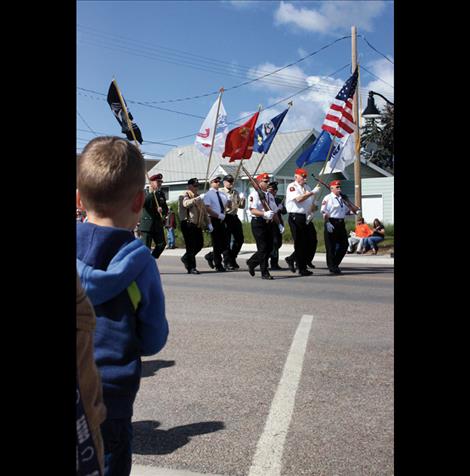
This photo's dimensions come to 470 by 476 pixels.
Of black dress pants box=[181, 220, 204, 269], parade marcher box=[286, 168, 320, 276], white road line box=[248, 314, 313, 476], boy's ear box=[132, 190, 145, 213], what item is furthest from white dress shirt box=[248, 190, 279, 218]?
boy's ear box=[132, 190, 145, 213]

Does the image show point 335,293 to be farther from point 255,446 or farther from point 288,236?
point 288,236

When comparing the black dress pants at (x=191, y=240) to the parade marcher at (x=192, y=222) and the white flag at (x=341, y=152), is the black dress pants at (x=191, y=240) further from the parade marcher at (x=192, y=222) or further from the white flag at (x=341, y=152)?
the white flag at (x=341, y=152)

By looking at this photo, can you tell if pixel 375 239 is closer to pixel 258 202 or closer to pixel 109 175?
pixel 258 202

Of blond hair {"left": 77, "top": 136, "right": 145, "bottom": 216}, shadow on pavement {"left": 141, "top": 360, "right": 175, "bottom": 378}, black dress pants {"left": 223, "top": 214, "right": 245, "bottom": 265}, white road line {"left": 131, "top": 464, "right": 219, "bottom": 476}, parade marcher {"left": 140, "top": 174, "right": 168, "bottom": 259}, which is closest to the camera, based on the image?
blond hair {"left": 77, "top": 136, "right": 145, "bottom": 216}

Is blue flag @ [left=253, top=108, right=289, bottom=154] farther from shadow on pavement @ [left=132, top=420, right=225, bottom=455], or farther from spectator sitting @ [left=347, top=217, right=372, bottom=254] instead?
shadow on pavement @ [left=132, top=420, right=225, bottom=455]

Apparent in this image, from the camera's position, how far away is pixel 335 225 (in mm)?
13164

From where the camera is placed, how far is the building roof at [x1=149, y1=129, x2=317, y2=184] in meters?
38.3

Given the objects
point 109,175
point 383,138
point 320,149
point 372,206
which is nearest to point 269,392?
point 109,175

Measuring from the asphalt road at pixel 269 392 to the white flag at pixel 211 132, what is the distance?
28.8 feet

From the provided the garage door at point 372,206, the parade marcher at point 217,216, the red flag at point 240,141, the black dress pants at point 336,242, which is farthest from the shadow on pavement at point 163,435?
the garage door at point 372,206

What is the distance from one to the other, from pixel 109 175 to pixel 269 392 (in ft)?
9.34

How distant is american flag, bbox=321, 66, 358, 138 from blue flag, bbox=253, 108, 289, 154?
319 cm

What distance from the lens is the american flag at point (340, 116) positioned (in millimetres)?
14625
